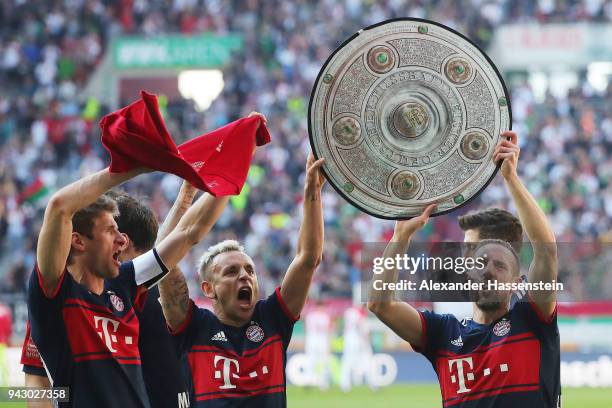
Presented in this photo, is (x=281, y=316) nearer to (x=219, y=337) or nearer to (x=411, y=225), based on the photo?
(x=219, y=337)

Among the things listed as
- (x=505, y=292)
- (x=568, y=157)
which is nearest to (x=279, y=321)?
(x=505, y=292)

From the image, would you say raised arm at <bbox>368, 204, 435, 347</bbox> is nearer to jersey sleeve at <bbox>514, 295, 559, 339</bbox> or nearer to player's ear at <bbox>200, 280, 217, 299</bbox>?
jersey sleeve at <bbox>514, 295, 559, 339</bbox>

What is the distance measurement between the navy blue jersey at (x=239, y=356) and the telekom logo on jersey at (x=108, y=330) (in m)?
0.73

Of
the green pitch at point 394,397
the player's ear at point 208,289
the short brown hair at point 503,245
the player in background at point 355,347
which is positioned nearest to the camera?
the short brown hair at point 503,245

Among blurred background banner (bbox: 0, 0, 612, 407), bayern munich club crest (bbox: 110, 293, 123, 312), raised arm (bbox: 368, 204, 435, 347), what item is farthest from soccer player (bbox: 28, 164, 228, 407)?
blurred background banner (bbox: 0, 0, 612, 407)

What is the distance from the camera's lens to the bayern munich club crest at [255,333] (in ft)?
18.1

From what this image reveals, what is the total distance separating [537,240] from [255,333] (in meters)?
1.46

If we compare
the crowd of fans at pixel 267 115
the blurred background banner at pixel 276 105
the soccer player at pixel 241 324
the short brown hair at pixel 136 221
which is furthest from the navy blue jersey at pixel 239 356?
the crowd of fans at pixel 267 115

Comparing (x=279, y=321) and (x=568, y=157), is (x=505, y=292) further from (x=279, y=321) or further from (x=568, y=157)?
(x=568, y=157)

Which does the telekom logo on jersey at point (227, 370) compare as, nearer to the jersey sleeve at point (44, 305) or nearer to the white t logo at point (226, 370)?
the white t logo at point (226, 370)

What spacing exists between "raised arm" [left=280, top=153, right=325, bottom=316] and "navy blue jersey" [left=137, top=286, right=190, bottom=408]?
0.63 m

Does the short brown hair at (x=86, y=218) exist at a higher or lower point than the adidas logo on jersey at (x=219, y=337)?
higher

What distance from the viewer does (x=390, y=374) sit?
1909 centimetres

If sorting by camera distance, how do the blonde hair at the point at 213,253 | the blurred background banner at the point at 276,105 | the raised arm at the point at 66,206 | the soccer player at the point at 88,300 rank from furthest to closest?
the blurred background banner at the point at 276,105, the blonde hair at the point at 213,253, the soccer player at the point at 88,300, the raised arm at the point at 66,206
